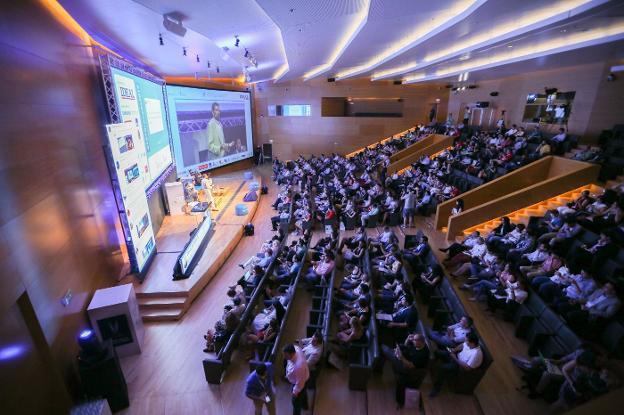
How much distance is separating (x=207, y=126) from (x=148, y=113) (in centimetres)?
507

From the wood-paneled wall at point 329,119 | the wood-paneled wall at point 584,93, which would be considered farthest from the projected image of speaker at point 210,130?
the wood-paneled wall at point 584,93

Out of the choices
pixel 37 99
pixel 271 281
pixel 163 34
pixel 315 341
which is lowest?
pixel 271 281

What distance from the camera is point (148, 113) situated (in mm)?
8273

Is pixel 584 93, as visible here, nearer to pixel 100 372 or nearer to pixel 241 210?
pixel 241 210

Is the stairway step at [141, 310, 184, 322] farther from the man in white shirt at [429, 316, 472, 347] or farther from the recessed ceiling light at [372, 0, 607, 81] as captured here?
the recessed ceiling light at [372, 0, 607, 81]

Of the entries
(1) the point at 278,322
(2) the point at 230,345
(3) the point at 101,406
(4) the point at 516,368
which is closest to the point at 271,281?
(1) the point at 278,322

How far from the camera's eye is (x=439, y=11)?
581cm

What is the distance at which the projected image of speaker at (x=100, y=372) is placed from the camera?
4082 millimetres

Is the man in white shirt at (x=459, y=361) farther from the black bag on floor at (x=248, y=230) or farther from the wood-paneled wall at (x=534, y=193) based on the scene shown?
the black bag on floor at (x=248, y=230)

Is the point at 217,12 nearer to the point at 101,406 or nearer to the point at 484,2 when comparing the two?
the point at 484,2

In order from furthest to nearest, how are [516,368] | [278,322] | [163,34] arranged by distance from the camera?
[163,34] < [278,322] < [516,368]

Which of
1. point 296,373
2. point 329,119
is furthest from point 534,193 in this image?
point 329,119

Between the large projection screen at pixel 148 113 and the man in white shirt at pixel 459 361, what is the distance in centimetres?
719

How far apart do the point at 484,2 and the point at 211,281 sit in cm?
753
